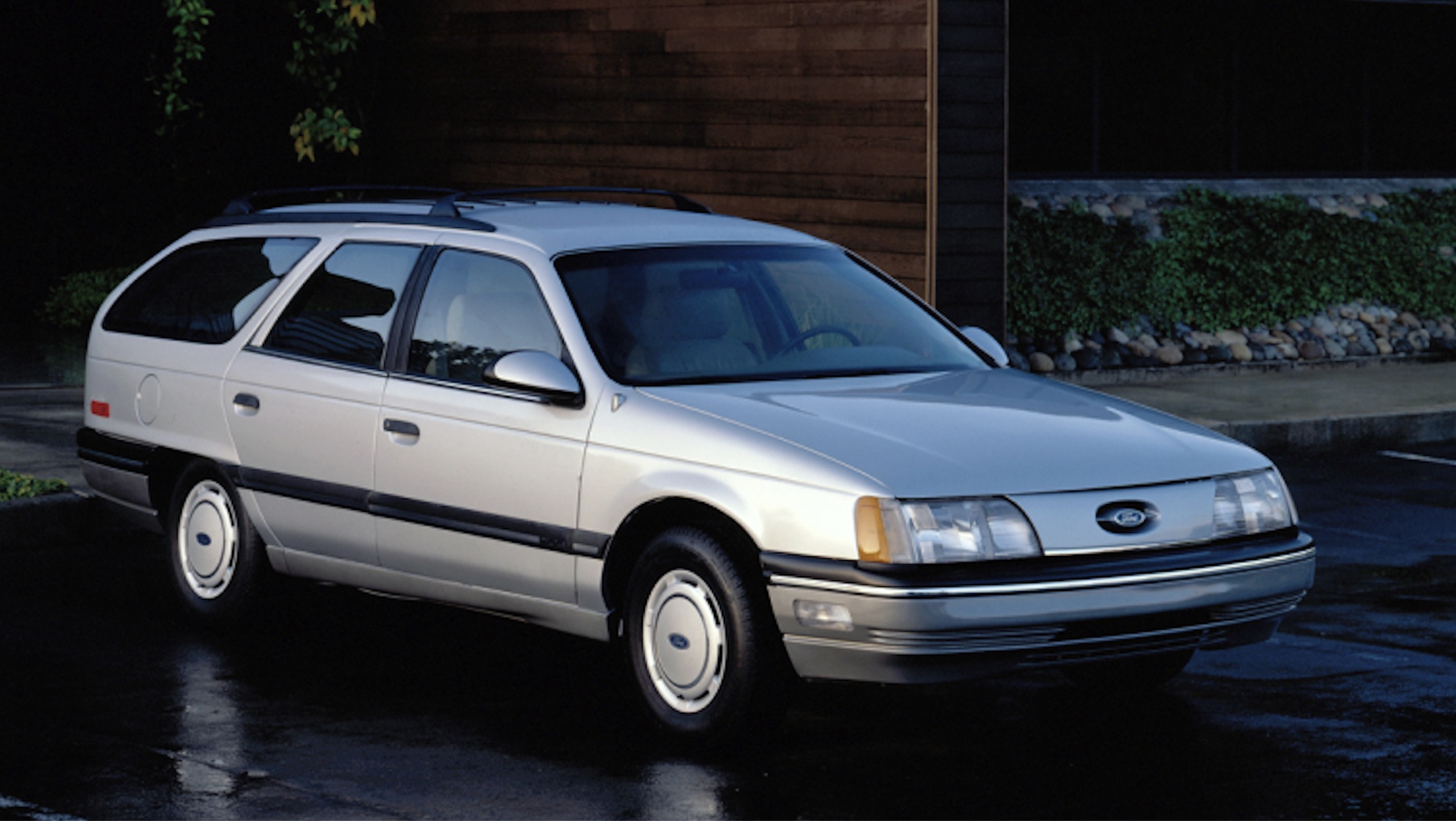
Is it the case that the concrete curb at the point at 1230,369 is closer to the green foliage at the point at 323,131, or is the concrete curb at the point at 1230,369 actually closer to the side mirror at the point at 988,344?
the green foliage at the point at 323,131

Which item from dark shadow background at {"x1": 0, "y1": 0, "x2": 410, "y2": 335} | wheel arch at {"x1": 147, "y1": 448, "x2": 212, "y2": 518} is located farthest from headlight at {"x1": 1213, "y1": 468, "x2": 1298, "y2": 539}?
dark shadow background at {"x1": 0, "y1": 0, "x2": 410, "y2": 335}

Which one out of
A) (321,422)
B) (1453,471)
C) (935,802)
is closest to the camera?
(935,802)

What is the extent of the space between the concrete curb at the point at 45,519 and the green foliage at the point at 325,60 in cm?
785

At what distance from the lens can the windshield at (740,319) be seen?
6836mm

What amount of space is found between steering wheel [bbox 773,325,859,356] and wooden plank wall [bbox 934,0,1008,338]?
7.52 m

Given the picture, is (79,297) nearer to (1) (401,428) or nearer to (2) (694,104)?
(2) (694,104)

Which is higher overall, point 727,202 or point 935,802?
point 727,202

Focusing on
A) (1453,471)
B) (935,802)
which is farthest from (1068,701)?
(1453,471)

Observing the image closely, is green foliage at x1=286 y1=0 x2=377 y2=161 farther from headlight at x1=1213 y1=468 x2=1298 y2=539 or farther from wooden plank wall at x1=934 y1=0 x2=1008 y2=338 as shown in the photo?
headlight at x1=1213 y1=468 x2=1298 y2=539

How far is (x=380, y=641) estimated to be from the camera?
7855 mm

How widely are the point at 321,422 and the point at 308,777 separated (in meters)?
1.77

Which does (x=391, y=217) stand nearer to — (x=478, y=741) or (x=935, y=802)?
(x=478, y=741)

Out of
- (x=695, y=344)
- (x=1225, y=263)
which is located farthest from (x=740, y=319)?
(x=1225, y=263)

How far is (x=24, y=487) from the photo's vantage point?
981cm
